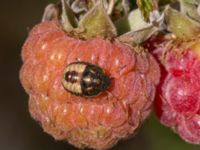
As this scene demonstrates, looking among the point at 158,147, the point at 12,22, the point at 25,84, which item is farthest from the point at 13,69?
the point at 25,84

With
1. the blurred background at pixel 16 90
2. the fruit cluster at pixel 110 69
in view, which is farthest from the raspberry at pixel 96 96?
the blurred background at pixel 16 90

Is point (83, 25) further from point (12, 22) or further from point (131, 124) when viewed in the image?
point (12, 22)

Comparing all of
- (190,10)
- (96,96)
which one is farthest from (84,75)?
(190,10)

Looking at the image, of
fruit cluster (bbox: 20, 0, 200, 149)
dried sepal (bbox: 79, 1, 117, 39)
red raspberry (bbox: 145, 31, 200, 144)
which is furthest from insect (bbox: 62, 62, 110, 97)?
red raspberry (bbox: 145, 31, 200, 144)

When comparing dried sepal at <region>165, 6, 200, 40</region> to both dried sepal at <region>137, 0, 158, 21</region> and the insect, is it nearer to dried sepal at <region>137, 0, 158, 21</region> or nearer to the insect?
dried sepal at <region>137, 0, 158, 21</region>

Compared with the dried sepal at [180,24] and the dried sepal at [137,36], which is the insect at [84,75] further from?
the dried sepal at [180,24]
